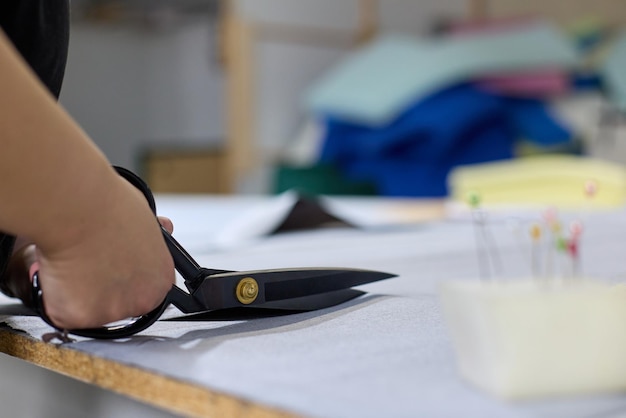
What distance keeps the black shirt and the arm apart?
107 mm

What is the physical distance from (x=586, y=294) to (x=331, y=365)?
0.38 feet

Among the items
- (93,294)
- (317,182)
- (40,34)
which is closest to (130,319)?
(93,294)

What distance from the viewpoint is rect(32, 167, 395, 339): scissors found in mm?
424

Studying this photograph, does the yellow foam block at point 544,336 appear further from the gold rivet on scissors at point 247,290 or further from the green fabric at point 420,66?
the green fabric at point 420,66

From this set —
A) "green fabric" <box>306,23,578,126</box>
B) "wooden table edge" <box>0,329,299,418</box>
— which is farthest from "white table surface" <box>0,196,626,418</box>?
"green fabric" <box>306,23,578,126</box>

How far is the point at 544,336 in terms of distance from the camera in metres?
0.29

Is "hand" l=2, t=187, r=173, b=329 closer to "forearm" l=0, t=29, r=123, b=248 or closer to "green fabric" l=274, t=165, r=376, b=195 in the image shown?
"forearm" l=0, t=29, r=123, b=248

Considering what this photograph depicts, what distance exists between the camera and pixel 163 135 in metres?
4.08

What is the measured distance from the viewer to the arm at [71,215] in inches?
13.5

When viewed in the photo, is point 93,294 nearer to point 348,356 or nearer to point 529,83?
point 348,356

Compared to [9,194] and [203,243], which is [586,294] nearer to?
[9,194]

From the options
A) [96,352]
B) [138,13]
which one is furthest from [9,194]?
[138,13]

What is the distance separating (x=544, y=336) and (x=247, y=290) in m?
0.21

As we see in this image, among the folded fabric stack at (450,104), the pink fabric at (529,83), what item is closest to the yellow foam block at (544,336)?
the folded fabric stack at (450,104)
